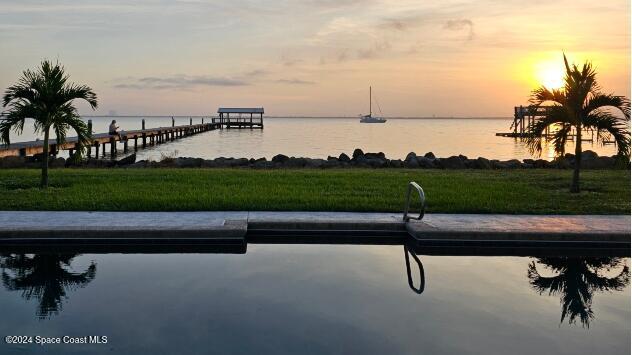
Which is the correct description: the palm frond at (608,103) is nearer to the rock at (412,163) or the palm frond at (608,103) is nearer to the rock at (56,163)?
the rock at (412,163)

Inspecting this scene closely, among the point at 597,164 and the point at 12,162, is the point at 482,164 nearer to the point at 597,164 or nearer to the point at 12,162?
the point at 597,164

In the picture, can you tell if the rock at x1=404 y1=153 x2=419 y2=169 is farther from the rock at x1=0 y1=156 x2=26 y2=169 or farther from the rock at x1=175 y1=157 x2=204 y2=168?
the rock at x1=0 y1=156 x2=26 y2=169

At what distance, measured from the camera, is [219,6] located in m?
22.1

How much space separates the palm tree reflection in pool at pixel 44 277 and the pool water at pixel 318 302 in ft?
0.07

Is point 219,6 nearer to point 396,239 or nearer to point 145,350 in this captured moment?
point 396,239

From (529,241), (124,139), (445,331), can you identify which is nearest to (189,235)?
(445,331)

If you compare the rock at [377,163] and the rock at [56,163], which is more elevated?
the rock at [377,163]

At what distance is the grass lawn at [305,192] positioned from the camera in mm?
11344

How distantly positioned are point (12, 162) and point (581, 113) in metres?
19.1

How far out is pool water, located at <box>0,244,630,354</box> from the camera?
5.48 metres

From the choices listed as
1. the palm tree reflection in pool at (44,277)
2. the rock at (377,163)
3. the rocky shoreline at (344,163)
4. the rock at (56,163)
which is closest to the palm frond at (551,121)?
the rocky shoreline at (344,163)

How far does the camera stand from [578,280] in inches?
299

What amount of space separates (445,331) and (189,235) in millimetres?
4301

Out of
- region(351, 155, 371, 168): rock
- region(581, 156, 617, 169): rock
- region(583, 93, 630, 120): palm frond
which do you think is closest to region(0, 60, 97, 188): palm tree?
region(583, 93, 630, 120): palm frond
